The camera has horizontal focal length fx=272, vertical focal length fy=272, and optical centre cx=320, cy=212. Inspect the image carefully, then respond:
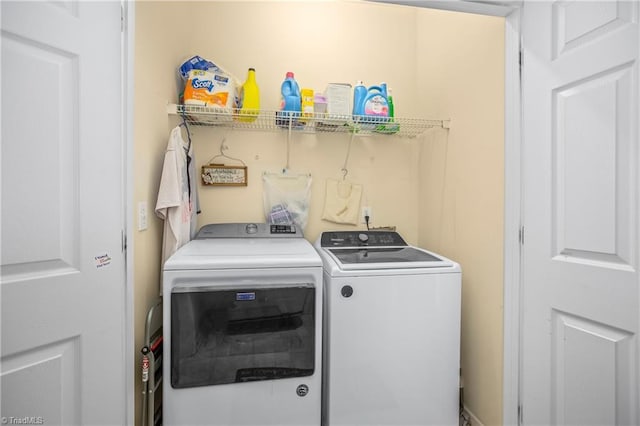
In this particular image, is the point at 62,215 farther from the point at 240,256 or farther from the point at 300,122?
the point at 300,122

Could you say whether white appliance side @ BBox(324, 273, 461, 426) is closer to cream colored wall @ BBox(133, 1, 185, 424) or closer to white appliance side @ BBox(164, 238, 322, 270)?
white appliance side @ BBox(164, 238, 322, 270)

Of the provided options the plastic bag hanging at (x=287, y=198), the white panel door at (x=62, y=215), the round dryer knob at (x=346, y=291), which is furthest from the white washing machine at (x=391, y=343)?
the white panel door at (x=62, y=215)

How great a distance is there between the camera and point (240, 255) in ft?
4.53

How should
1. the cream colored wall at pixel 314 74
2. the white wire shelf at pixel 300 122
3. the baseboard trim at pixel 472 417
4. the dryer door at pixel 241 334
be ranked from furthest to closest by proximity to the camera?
the cream colored wall at pixel 314 74, the white wire shelf at pixel 300 122, the baseboard trim at pixel 472 417, the dryer door at pixel 241 334

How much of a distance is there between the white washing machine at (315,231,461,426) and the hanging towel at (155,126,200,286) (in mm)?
868

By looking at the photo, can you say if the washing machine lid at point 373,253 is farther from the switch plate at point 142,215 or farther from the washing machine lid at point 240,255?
the switch plate at point 142,215

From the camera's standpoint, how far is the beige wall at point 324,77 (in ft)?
6.28

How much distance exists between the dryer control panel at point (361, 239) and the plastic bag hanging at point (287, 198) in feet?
→ 0.92

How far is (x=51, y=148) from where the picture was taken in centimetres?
89

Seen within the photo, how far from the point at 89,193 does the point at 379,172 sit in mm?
1816

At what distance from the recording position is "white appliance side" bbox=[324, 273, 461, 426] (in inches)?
53.7

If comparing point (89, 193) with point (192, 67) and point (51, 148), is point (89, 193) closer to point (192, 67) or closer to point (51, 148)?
point (51, 148)

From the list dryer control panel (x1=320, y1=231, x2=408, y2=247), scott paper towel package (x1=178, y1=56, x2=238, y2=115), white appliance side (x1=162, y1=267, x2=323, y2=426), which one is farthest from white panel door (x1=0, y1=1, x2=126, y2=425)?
dryer control panel (x1=320, y1=231, x2=408, y2=247)

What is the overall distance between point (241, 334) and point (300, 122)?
4.39ft
